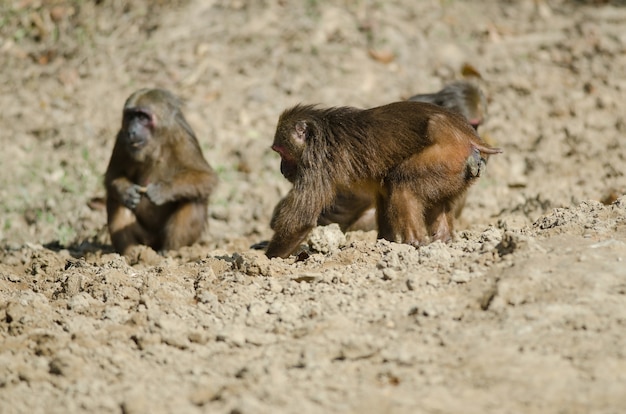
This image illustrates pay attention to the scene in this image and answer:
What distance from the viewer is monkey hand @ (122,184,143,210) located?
10.2 meters

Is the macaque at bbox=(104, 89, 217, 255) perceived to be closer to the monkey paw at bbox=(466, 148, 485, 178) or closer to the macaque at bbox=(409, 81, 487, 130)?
the macaque at bbox=(409, 81, 487, 130)

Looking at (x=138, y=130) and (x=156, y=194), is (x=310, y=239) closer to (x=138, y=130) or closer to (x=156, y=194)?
(x=156, y=194)

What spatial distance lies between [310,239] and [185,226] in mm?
2956

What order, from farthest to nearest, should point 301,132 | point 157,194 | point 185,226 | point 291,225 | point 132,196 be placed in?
point 185,226, point 132,196, point 157,194, point 301,132, point 291,225

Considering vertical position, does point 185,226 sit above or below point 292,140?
below

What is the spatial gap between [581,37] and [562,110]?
2.36 metres

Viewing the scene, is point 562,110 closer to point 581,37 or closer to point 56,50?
point 581,37

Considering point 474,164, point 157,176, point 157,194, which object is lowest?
point 157,194

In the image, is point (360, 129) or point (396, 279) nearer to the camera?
point (396, 279)

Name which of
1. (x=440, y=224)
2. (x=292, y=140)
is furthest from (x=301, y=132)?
(x=440, y=224)

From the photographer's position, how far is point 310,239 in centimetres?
775

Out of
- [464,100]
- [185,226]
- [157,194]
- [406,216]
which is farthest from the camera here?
[185,226]

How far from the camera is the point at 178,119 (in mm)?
10438

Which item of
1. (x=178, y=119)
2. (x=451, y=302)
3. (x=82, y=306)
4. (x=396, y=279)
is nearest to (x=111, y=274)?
(x=82, y=306)
